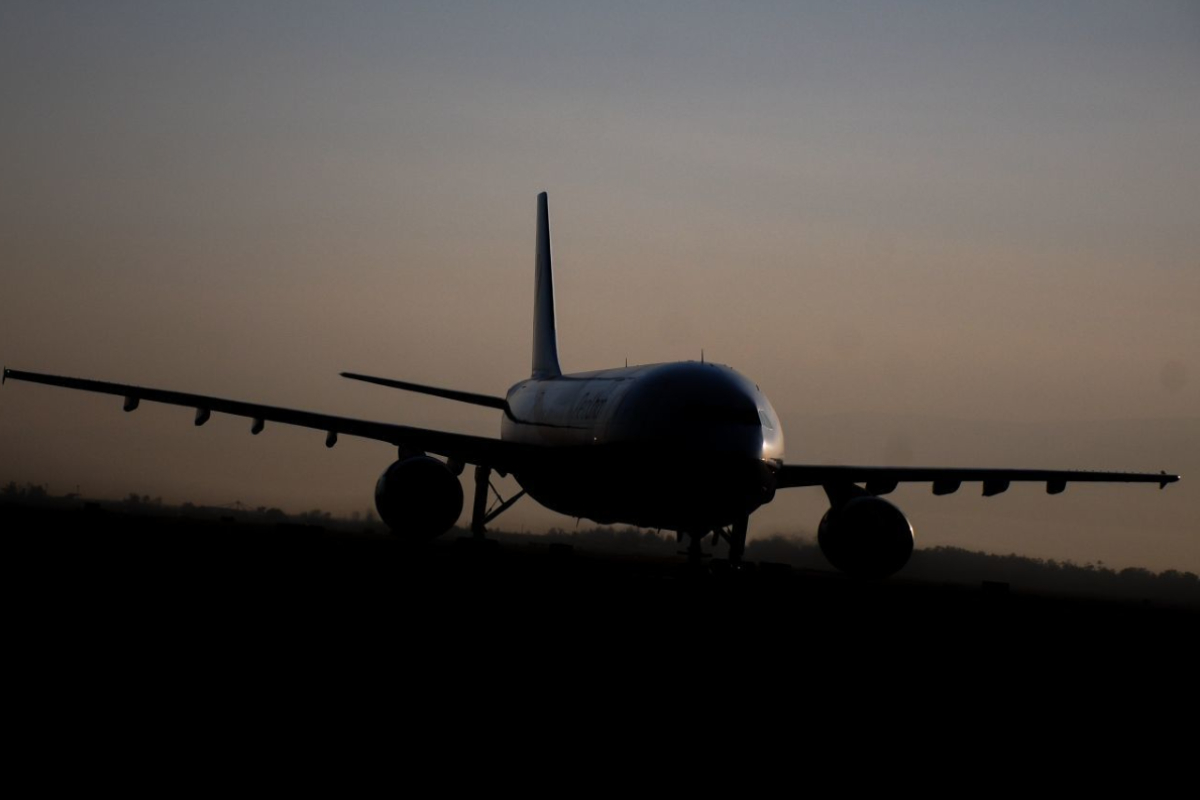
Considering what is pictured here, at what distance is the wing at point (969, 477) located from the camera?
113 ft

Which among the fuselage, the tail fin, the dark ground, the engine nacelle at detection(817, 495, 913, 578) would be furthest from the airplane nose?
the tail fin

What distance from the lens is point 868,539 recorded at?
3169 cm

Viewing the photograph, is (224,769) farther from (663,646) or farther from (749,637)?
(749,637)

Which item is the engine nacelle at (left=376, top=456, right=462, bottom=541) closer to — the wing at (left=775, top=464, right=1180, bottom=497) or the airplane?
the airplane

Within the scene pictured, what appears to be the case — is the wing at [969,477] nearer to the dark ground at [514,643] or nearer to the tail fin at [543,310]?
the dark ground at [514,643]

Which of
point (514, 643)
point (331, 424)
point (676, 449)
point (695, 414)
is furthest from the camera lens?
point (331, 424)

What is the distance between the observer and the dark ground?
10.8m

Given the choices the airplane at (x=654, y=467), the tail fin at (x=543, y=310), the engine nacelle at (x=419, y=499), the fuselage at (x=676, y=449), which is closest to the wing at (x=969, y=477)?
the airplane at (x=654, y=467)

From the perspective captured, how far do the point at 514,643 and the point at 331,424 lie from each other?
Result: 2214cm

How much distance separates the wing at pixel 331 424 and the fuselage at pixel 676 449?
147 inches

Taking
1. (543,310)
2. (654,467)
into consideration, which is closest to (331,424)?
(654,467)

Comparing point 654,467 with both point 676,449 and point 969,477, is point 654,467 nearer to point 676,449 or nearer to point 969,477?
point 676,449

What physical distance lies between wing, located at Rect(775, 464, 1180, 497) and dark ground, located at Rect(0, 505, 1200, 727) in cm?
868

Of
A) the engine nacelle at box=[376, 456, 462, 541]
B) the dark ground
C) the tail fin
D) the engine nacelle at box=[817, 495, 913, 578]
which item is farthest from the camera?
the tail fin
